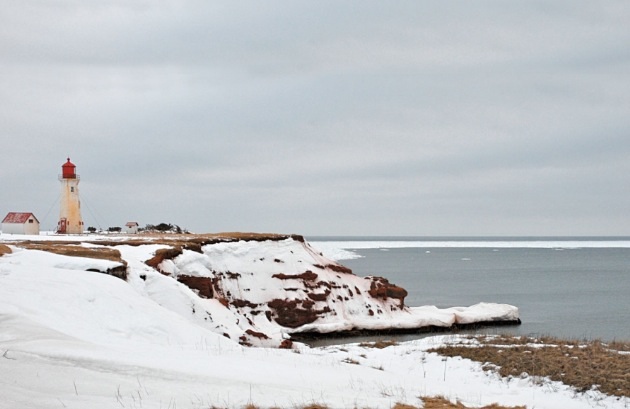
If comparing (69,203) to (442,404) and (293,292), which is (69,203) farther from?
(442,404)

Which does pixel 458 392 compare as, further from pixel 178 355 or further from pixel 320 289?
pixel 320 289

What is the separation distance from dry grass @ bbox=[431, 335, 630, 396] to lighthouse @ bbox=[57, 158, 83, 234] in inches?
1866

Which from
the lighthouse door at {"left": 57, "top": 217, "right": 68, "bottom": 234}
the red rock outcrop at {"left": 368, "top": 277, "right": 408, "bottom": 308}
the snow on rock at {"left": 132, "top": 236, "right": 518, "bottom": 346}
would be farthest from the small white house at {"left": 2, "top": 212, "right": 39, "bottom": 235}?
the red rock outcrop at {"left": 368, "top": 277, "right": 408, "bottom": 308}

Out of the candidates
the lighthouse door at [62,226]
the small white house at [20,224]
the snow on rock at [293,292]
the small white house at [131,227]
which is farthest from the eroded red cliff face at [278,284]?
the small white house at [131,227]

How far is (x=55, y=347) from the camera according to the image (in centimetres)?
1388

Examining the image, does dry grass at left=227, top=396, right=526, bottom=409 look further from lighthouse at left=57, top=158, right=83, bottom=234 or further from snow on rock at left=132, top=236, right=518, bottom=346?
lighthouse at left=57, top=158, right=83, bottom=234

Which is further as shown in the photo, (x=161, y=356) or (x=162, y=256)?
(x=162, y=256)

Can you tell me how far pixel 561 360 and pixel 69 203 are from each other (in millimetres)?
52653

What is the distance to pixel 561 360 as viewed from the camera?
1845cm

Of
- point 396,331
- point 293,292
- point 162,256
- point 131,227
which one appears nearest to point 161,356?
point 162,256

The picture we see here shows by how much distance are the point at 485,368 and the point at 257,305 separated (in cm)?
2362

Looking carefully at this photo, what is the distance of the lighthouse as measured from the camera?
58.8 meters

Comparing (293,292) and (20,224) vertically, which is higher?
(20,224)

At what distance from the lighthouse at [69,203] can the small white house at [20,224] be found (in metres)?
2.31
